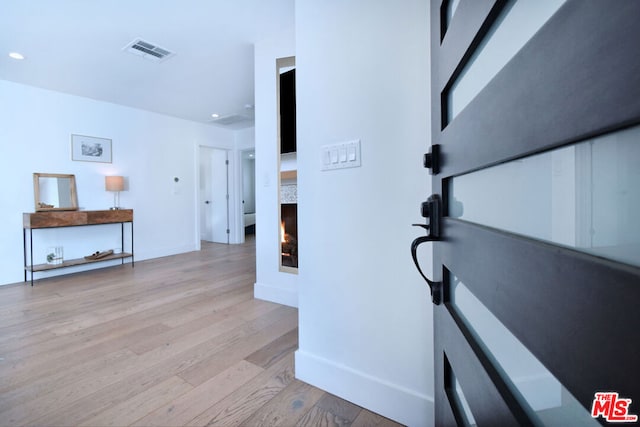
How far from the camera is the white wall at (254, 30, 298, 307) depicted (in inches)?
100.0

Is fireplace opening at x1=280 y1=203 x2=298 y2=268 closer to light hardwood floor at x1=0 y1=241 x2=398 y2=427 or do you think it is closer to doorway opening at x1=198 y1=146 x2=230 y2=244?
light hardwood floor at x1=0 y1=241 x2=398 y2=427

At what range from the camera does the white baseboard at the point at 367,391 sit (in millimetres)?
1082

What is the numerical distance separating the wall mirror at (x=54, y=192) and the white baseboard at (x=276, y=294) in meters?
3.14

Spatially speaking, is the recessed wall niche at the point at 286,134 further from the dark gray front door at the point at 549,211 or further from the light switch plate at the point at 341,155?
the dark gray front door at the point at 549,211

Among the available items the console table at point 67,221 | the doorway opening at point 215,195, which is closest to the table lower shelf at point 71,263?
the console table at point 67,221

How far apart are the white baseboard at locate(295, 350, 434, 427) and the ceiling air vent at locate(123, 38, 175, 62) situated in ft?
10.0

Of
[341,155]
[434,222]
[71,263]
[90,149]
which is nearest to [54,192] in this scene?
[90,149]

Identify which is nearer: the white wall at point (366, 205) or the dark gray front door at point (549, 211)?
the dark gray front door at point (549, 211)

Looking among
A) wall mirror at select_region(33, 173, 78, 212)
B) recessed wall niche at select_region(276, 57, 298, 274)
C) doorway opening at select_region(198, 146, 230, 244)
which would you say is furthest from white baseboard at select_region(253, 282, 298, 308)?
doorway opening at select_region(198, 146, 230, 244)

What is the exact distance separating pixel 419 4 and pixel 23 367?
8.83ft

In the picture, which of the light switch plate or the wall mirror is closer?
the light switch plate

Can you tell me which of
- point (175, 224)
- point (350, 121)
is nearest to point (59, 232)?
point (175, 224)

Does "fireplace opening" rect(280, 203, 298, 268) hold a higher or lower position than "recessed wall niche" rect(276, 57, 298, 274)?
lower

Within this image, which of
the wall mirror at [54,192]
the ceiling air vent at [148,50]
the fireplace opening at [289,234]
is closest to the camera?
the ceiling air vent at [148,50]
